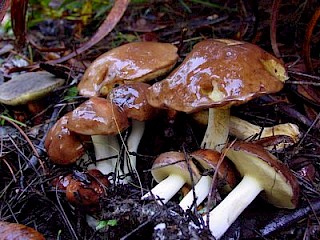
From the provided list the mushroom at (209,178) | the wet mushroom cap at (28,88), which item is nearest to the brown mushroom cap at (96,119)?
the mushroom at (209,178)

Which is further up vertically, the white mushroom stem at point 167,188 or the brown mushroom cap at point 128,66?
the brown mushroom cap at point 128,66

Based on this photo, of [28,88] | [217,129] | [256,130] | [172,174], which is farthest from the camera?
[28,88]

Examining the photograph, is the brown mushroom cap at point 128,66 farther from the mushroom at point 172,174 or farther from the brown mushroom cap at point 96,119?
the mushroom at point 172,174

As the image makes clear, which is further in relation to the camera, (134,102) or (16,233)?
(134,102)

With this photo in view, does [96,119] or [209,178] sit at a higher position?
[96,119]

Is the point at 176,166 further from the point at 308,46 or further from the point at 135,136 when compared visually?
the point at 308,46

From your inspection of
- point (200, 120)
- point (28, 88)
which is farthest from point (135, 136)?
point (28, 88)
